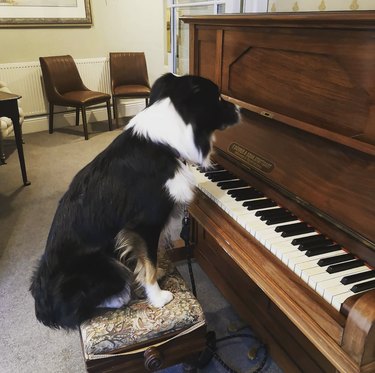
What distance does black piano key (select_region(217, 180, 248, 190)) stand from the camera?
149 centimetres

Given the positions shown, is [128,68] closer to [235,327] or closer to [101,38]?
[101,38]

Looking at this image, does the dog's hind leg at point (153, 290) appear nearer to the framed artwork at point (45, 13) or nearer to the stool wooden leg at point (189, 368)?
the stool wooden leg at point (189, 368)

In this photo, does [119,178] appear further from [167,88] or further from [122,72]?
[122,72]

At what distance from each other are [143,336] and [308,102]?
35.9 inches

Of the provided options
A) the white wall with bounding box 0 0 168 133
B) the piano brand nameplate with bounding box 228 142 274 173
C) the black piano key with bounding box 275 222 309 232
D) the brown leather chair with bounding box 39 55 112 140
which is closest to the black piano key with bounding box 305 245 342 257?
the black piano key with bounding box 275 222 309 232

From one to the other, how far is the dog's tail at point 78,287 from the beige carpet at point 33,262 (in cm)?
55

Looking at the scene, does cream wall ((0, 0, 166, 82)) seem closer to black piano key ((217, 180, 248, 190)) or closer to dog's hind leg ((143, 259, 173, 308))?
black piano key ((217, 180, 248, 190))

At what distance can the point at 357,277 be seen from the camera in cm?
97

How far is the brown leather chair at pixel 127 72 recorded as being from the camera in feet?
16.0

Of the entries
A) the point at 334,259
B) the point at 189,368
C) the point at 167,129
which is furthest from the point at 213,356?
the point at 167,129

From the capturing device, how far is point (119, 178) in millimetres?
1234

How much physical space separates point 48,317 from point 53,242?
25cm

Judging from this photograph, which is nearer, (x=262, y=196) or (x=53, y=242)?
(x=53, y=242)

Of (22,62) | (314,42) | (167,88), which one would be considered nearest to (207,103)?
(167,88)
